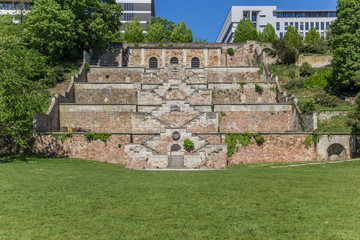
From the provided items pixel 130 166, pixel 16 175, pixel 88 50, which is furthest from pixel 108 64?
pixel 16 175

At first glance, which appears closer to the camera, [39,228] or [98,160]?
[39,228]

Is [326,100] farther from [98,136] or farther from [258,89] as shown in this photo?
[98,136]

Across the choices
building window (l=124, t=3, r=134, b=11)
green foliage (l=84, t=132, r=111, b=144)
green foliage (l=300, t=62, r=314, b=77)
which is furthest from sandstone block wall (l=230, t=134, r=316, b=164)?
building window (l=124, t=3, r=134, b=11)

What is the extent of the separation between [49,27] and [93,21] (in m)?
7.43

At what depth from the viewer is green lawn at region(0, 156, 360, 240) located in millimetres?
8047

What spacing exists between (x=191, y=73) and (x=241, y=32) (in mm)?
34585

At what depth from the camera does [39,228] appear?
8359 mm

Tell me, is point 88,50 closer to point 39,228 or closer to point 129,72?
point 129,72

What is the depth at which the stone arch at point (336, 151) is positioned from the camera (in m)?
30.8

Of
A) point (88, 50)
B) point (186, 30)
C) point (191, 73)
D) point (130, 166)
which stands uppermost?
point (186, 30)

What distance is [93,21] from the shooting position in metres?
48.4

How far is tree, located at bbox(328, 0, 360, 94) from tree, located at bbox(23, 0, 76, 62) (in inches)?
1218

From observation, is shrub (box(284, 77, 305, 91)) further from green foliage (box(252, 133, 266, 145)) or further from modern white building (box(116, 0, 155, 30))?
modern white building (box(116, 0, 155, 30))

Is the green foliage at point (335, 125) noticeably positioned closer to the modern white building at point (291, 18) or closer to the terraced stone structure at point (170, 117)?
the terraced stone structure at point (170, 117)
